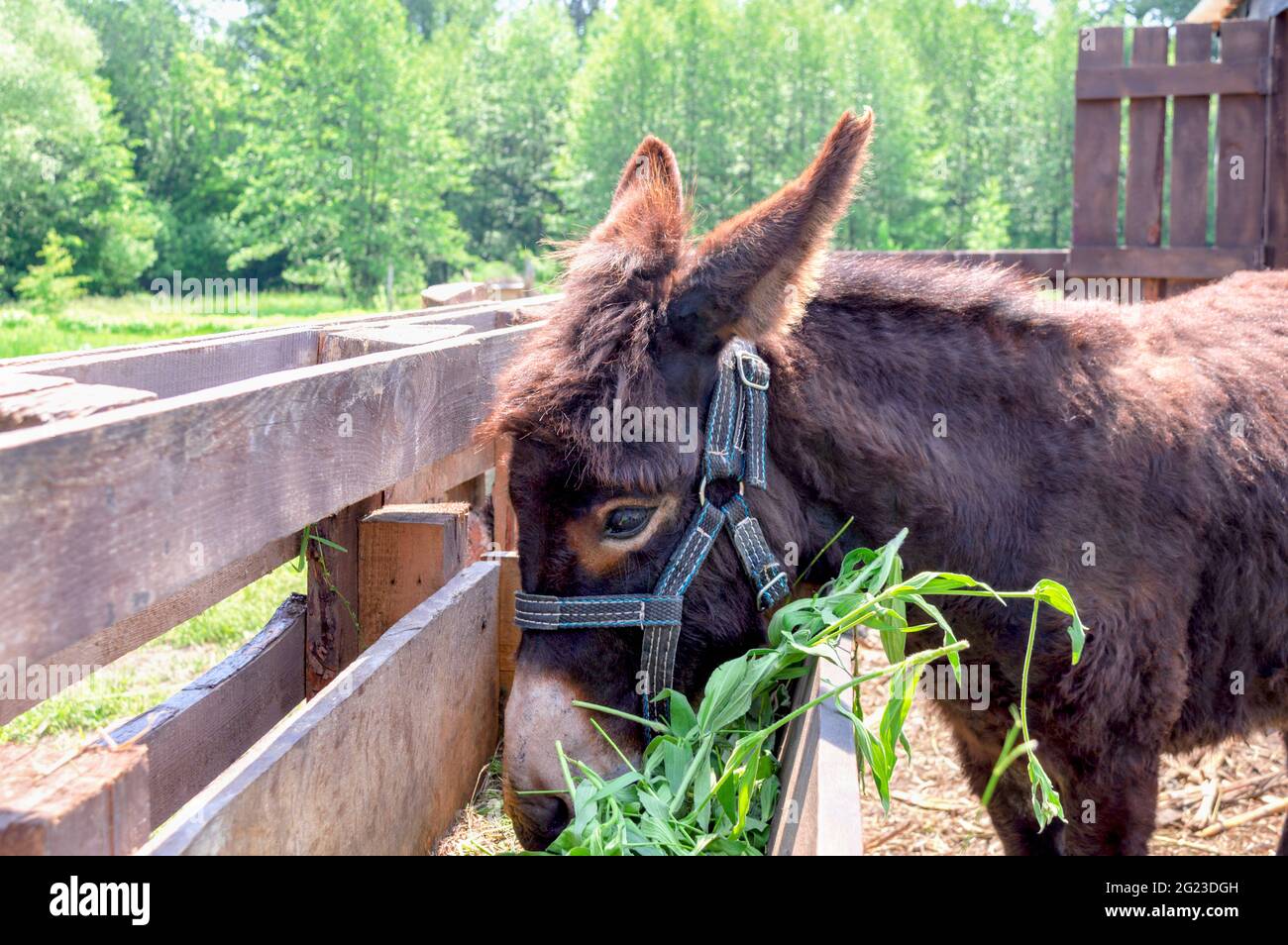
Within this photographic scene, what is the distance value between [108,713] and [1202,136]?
7.42 meters

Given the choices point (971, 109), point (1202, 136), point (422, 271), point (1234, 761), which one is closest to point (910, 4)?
point (971, 109)

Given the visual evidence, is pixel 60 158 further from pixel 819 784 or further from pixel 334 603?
pixel 819 784

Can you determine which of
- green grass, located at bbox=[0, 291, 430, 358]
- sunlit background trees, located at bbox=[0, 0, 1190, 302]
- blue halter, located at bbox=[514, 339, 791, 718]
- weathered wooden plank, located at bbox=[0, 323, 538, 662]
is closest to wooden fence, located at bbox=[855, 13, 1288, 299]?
blue halter, located at bbox=[514, 339, 791, 718]

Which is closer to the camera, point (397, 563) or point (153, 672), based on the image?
point (397, 563)

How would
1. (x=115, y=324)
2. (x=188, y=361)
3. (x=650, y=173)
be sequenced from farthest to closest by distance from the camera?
(x=115, y=324), (x=650, y=173), (x=188, y=361)

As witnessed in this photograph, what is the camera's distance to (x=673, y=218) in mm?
2684

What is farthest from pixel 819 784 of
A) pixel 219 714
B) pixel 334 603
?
pixel 334 603

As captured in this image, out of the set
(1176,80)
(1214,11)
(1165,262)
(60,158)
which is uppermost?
(60,158)

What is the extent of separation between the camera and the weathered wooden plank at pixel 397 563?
2865 mm

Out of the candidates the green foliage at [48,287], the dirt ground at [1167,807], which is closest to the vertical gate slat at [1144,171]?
the dirt ground at [1167,807]

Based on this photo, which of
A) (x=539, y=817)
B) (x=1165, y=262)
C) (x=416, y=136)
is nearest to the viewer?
(x=539, y=817)

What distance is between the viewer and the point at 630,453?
90.6 inches

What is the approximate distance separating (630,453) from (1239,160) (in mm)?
6080

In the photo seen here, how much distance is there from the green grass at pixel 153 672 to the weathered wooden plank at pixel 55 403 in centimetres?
290
